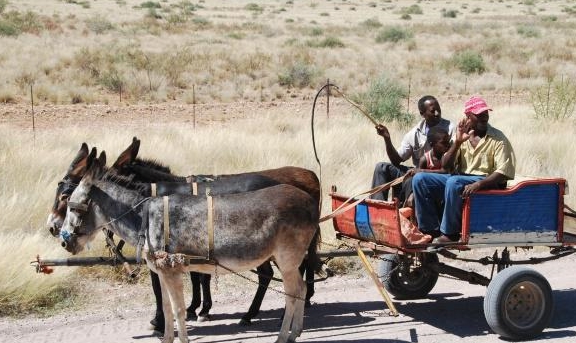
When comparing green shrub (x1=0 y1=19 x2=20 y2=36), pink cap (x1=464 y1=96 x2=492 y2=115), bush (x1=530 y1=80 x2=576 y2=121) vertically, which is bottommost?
green shrub (x1=0 y1=19 x2=20 y2=36)

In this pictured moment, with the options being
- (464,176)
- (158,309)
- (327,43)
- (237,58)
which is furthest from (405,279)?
(327,43)

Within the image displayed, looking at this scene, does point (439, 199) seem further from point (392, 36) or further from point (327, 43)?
point (392, 36)

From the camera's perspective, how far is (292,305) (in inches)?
266

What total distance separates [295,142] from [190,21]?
150 ft

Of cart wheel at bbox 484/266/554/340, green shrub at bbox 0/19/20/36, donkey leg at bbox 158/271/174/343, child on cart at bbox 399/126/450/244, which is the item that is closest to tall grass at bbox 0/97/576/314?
donkey leg at bbox 158/271/174/343

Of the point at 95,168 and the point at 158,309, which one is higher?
the point at 95,168

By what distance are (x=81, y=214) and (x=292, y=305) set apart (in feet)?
6.19

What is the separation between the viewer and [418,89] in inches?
1213

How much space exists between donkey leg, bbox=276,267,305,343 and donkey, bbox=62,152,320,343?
12 millimetres

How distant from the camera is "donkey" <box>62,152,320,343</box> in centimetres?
628

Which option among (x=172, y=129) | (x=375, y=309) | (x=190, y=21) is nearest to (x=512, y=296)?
(x=375, y=309)

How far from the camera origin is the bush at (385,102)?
65.3 ft

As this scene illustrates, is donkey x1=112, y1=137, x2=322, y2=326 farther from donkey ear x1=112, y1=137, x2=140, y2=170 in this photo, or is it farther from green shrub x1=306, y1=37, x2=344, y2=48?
green shrub x1=306, y1=37, x2=344, y2=48

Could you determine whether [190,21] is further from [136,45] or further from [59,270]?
[59,270]
